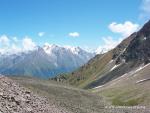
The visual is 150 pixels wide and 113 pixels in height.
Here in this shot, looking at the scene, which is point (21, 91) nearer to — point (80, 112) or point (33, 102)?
point (33, 102)

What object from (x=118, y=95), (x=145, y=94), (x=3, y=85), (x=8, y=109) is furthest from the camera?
(x=118, y=95)

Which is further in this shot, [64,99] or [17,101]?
[64,99]

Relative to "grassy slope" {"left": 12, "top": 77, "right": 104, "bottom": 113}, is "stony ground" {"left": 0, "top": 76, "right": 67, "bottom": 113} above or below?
below

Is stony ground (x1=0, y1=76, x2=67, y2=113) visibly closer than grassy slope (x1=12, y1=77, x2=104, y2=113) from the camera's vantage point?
Yes

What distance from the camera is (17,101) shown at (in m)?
49.9

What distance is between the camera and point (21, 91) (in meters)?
55.1

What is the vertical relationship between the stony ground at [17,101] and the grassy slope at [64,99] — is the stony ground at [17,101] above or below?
below

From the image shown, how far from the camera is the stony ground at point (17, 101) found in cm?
4733

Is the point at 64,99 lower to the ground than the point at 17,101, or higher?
higher

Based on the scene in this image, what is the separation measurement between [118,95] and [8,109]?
150752mm

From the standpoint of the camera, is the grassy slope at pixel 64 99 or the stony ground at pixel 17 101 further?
the grassy slope at pixel 64 99

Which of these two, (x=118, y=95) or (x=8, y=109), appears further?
(x=118, y=95)

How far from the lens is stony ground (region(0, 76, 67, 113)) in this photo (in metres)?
47.3

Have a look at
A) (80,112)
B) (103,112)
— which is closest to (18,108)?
(80,112)
